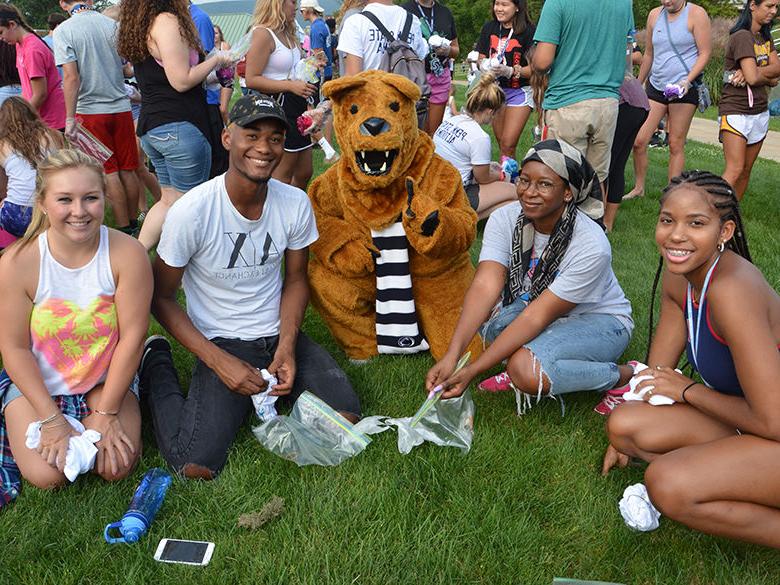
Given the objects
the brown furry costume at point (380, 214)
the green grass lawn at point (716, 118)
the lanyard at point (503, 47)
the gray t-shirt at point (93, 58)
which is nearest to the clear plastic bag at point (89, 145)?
the gray t-shirt at point (93, 58)

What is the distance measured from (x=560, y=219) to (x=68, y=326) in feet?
7.39

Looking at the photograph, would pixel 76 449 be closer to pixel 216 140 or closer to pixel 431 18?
Result: pixel 216 140

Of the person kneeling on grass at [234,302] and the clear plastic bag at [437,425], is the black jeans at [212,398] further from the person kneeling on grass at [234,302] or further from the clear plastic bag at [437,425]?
the clear plastic bag at [437,425]

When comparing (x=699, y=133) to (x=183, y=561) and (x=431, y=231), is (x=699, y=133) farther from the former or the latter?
(x=183, y=561)

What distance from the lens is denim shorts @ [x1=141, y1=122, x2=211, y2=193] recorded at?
4.62 m

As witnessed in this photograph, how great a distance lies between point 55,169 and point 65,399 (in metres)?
0.97

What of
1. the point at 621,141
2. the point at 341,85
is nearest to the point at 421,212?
the point at 341,85

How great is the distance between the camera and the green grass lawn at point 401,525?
7.62ft

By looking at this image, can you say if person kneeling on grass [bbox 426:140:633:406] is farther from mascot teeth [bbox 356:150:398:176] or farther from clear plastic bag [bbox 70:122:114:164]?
clear plastic bag [bbox 70:122:114:164]

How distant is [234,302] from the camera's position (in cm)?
337

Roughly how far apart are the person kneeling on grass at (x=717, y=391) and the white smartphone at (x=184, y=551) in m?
1.57

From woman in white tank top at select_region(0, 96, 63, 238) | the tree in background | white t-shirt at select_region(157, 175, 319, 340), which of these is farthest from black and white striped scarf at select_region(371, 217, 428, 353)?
the tree in background

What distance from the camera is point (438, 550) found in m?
2.39

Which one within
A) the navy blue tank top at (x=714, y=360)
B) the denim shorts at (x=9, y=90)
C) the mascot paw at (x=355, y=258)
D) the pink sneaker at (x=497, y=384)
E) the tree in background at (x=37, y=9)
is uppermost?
the navy blue tank top at (x=714, y=360)
